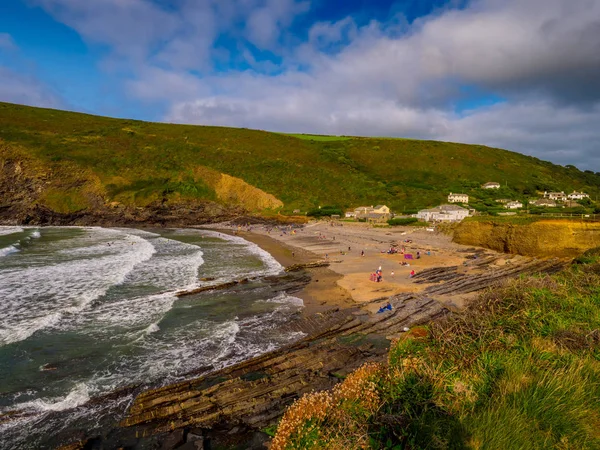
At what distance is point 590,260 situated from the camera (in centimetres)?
1719

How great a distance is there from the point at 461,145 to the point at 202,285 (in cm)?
14759

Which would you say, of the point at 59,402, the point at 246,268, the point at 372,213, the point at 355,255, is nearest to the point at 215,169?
the point at 372,213

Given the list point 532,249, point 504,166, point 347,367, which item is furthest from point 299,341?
point 504,166

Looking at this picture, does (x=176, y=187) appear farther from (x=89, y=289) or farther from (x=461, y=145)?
(x=461, y=145)

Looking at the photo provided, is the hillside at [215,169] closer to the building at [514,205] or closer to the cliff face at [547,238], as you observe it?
the building at [514,205]

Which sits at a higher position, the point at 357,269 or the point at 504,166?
the point at 504,166

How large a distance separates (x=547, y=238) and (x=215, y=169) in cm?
8226

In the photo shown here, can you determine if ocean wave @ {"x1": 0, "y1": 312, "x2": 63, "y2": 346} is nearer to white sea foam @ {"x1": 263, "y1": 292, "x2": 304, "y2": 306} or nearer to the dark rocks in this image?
the dark rocks

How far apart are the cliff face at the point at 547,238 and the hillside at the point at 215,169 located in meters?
50.5

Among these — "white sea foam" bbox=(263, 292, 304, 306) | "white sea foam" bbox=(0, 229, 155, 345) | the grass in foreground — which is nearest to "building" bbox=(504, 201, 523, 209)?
"white sea foam" bbox=(263, 292, 304, 306)

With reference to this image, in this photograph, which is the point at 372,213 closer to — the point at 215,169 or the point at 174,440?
the point at 215,169

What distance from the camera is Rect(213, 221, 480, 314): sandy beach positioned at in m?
23.8

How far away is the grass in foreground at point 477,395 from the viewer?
4457mm

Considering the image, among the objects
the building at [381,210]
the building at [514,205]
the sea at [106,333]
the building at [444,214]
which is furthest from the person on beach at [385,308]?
the building at [514,205]
